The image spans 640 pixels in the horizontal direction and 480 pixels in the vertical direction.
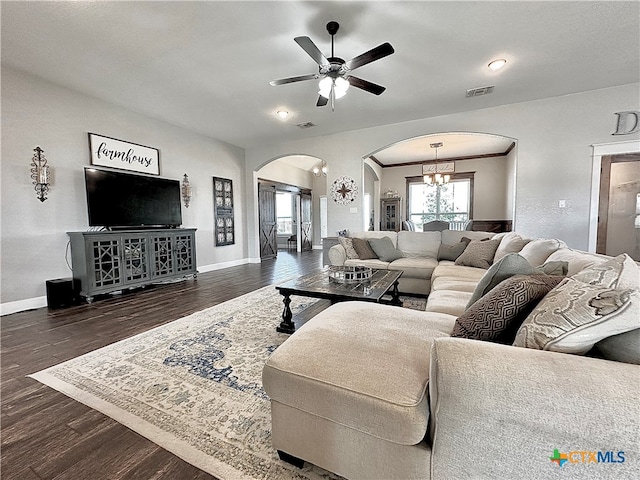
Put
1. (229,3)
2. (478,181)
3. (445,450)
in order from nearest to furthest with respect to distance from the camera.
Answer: (445,450) < (229,3) < (478,181)

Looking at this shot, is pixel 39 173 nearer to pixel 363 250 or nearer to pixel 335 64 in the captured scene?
pixel 335 64

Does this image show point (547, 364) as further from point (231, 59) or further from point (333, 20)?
point (231, 59)

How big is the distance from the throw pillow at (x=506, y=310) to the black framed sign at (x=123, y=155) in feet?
17.1

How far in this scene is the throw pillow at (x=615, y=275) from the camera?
2.86 feet

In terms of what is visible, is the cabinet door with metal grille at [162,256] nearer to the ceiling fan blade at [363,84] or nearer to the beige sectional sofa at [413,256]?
the beige sectional sofa at [413,256]

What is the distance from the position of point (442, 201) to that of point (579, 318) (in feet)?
28.8

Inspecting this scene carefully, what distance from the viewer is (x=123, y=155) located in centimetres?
441

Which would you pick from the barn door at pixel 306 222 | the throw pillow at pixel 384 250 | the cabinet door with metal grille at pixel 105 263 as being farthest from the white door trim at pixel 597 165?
the barn door at pixel 306 222

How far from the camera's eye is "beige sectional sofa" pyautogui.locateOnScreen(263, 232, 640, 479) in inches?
26.6

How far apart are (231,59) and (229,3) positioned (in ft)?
2.72

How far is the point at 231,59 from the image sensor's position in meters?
3.08

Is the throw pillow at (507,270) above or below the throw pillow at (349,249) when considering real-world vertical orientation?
above

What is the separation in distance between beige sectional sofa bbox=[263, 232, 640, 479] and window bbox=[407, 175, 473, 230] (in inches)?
321

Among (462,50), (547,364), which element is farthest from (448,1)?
(547,364)
